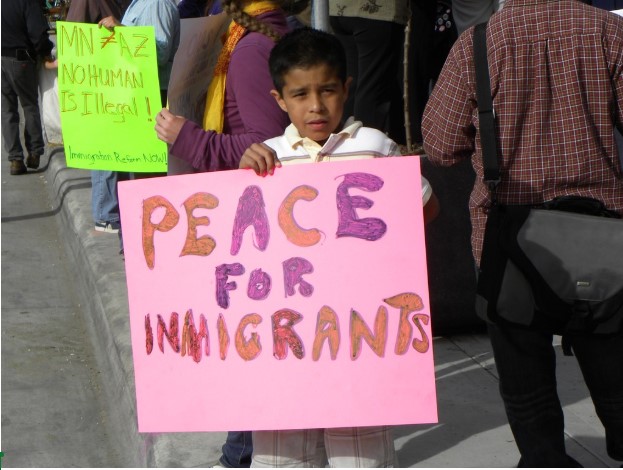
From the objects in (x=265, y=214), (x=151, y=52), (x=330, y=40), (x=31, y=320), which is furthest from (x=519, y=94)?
(x=31, y=320)

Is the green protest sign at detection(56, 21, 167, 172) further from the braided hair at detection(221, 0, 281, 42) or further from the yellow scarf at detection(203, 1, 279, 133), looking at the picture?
the braided hair at detection(221, 0, 281, 42)

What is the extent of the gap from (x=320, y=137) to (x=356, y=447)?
0.85m

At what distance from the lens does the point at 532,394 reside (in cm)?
320

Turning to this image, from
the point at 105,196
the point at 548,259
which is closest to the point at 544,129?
the point at 548,259

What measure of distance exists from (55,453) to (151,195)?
2.24 meters

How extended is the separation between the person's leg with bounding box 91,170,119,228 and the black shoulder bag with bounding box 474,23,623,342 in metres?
4.81

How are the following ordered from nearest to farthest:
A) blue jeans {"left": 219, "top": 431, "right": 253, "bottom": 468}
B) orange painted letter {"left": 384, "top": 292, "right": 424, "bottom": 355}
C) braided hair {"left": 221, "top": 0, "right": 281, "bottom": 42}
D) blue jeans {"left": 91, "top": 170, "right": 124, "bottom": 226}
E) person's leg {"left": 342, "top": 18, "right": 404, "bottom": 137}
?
1. orange painted letter {"left": 384, "top": 292, "right": 424, "bottom": 355}
2. braided hair {"left": 221, "top": 0, "right": 281, "bottom": 42}
3. blue jeans {"left": 219, "top": 431, "right": 253, "bottom": 468}
4. person's leg {"left": 342, "top": 18, "right": 404, "bottom": 137}
5. blue jeans {"left": 91, "top": 170, "right": 124, "bottom": 226}

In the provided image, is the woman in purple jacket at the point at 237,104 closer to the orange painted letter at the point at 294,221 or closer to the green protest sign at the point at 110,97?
the orange painted letter at the point at 294,221

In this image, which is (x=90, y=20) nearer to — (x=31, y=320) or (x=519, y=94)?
(x=31, y=320)

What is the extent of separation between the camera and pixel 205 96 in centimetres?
347

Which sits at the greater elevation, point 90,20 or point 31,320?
point 90,20

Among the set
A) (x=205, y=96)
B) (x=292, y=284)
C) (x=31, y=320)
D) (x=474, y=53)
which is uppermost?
(x=474, y=53)

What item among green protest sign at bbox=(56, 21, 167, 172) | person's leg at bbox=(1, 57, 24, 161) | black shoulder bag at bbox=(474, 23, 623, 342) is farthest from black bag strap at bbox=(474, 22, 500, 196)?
person's leg at bbox=(1, 57, 24, 161)

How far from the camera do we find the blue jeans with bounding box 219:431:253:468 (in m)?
3.71
